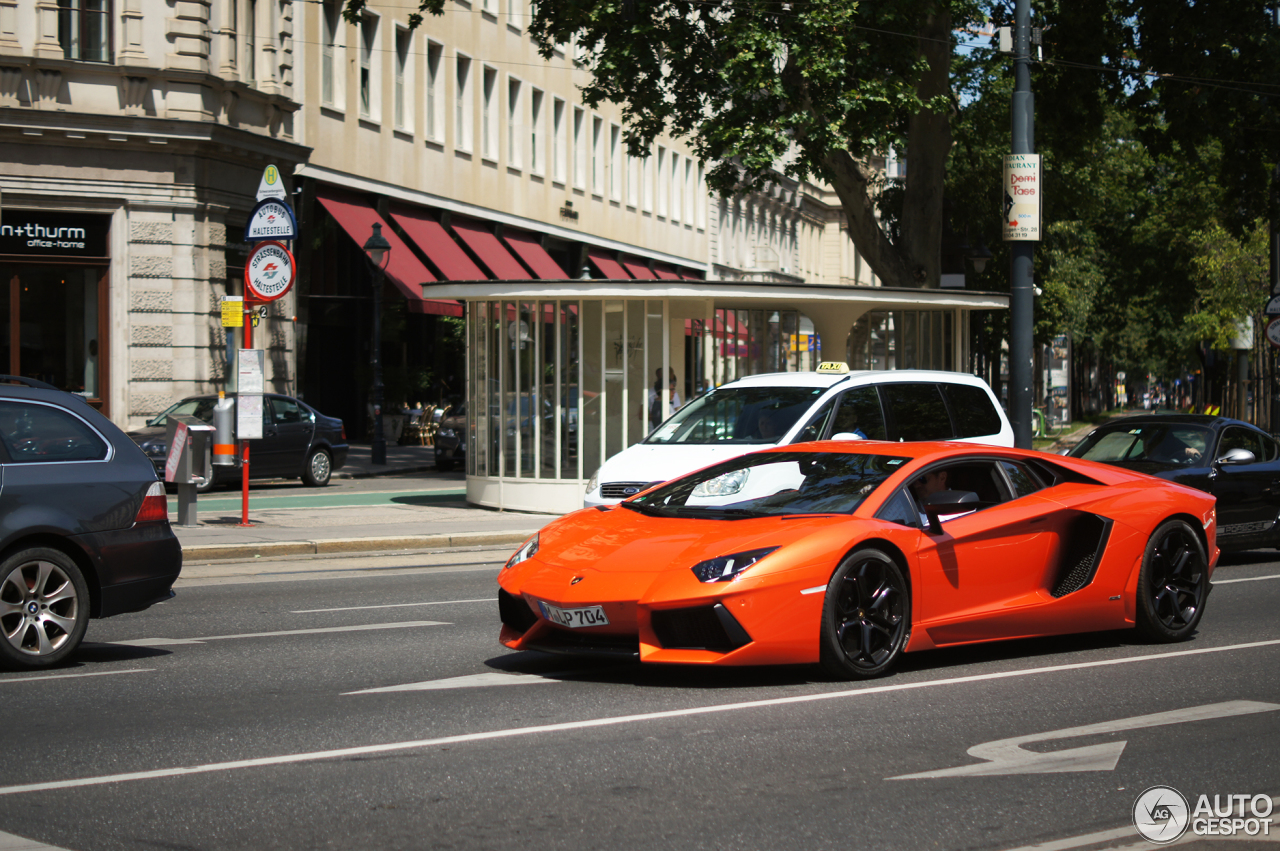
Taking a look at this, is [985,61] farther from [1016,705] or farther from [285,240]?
[1016,705]

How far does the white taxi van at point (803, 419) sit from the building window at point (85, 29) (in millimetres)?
16230

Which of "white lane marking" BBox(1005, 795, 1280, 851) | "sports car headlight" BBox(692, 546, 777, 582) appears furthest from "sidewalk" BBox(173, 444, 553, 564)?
"white lane marking" BBox(1005, 795, 1280, 851)

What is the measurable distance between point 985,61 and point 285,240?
64.3ft

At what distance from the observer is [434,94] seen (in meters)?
40.5

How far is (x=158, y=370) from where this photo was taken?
28.0 meters

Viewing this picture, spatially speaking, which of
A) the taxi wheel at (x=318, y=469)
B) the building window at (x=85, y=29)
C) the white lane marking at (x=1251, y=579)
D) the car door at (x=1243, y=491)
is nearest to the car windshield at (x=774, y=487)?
the white lane marking at (x=1251, y=579)

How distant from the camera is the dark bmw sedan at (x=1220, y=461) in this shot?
14445 millimetres

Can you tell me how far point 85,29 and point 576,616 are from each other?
23033 mm

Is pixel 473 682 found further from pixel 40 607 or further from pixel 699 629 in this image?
pixel 40 607

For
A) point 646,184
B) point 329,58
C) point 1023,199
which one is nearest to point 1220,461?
point 1023,199

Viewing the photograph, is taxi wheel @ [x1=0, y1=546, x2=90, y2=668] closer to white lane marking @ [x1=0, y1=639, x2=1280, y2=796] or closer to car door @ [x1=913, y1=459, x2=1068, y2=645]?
white lane marking @ [x1=0, y1=639, x2=1280, y2=796]

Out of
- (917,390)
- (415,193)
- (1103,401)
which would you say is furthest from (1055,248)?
(1103,401)

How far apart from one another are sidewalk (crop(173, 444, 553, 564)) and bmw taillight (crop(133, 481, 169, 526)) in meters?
5.86

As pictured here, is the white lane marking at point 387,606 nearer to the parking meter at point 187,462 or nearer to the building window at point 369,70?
the parking meter at point 187,462
